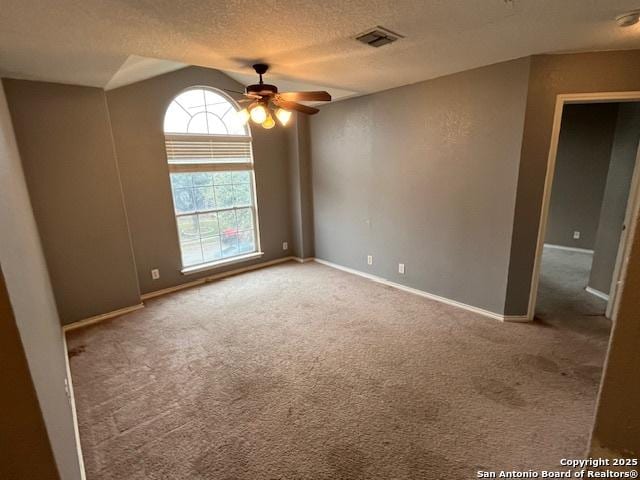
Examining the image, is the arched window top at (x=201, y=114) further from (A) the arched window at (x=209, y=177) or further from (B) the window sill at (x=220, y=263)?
(B) the window sill at (x=220, y=263)

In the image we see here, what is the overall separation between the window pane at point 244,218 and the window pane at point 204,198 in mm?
429

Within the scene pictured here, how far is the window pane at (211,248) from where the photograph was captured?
4520mm

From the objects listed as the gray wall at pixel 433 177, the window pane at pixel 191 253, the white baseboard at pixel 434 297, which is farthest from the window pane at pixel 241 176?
the white baseboard at pixel 434 297

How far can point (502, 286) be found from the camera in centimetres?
311

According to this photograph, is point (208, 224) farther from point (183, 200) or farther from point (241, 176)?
point (241, 176)

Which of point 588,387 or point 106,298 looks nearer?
point 588,387

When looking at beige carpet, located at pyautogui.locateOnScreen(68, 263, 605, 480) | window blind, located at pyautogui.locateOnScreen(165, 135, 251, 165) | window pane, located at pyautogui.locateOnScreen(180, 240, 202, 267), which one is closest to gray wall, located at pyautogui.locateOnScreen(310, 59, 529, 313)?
beige carpet, located at pyautogui.locateOnScreen(68, 263, 605, 480)

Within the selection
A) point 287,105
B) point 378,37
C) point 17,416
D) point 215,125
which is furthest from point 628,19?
point 215,125

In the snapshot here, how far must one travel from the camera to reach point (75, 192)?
3.14 m

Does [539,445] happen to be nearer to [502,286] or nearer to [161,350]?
[502,286]

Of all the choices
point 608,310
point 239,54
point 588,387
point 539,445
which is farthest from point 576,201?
point 239,54

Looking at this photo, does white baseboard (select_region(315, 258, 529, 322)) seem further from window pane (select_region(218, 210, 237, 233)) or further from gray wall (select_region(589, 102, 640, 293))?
window pane (select_region(218, 210, 237, 233))

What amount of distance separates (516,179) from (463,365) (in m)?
1.74

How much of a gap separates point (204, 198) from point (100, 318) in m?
1.91
